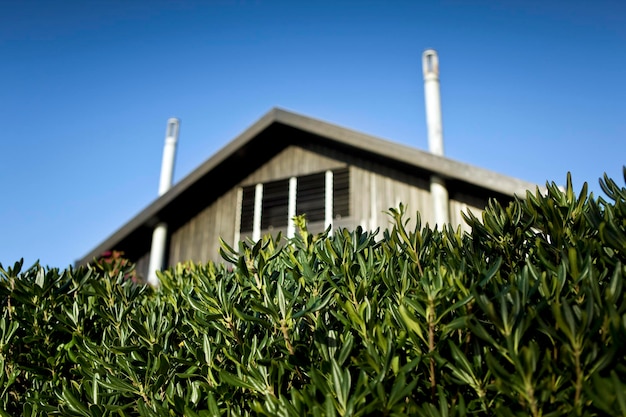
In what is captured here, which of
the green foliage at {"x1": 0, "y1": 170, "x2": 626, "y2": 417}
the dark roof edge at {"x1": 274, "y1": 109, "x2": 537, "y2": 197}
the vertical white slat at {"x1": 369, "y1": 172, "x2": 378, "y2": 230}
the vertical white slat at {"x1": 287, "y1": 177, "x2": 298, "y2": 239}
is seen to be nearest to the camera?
the green foliage at {"x1": 0, "y1": 170, "x2": 626, "y2": 417}

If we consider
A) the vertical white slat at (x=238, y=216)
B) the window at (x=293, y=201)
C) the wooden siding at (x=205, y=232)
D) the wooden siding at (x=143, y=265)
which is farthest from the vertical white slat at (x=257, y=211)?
the wooden siding at (x=143, y=265)

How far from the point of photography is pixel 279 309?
2.47m

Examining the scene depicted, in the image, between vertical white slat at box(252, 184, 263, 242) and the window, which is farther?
vertical white slat at box(252, 184, 263, 242)

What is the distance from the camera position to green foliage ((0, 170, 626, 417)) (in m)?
1.90

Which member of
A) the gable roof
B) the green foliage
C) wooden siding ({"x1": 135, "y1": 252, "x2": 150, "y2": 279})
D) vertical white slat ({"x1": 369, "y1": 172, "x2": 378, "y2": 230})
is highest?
the gable roof

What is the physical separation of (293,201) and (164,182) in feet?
27.5

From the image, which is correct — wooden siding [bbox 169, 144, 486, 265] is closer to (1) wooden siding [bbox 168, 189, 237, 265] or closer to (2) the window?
(1) wooden siding [bbox 168, 189, 237, 265]

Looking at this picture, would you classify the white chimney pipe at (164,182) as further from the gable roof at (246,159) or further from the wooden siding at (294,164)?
the wooden siding at (294,164)

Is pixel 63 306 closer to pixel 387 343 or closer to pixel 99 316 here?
pixel 99 316

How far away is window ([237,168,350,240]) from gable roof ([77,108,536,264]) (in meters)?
0.79

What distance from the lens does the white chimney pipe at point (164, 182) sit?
578 inches

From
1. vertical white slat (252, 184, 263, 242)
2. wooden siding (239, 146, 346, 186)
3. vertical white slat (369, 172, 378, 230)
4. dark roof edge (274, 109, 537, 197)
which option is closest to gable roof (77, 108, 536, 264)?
dark roof edge (274, 109, 537, 197)

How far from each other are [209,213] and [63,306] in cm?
1144

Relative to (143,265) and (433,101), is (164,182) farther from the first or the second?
(433,101)
